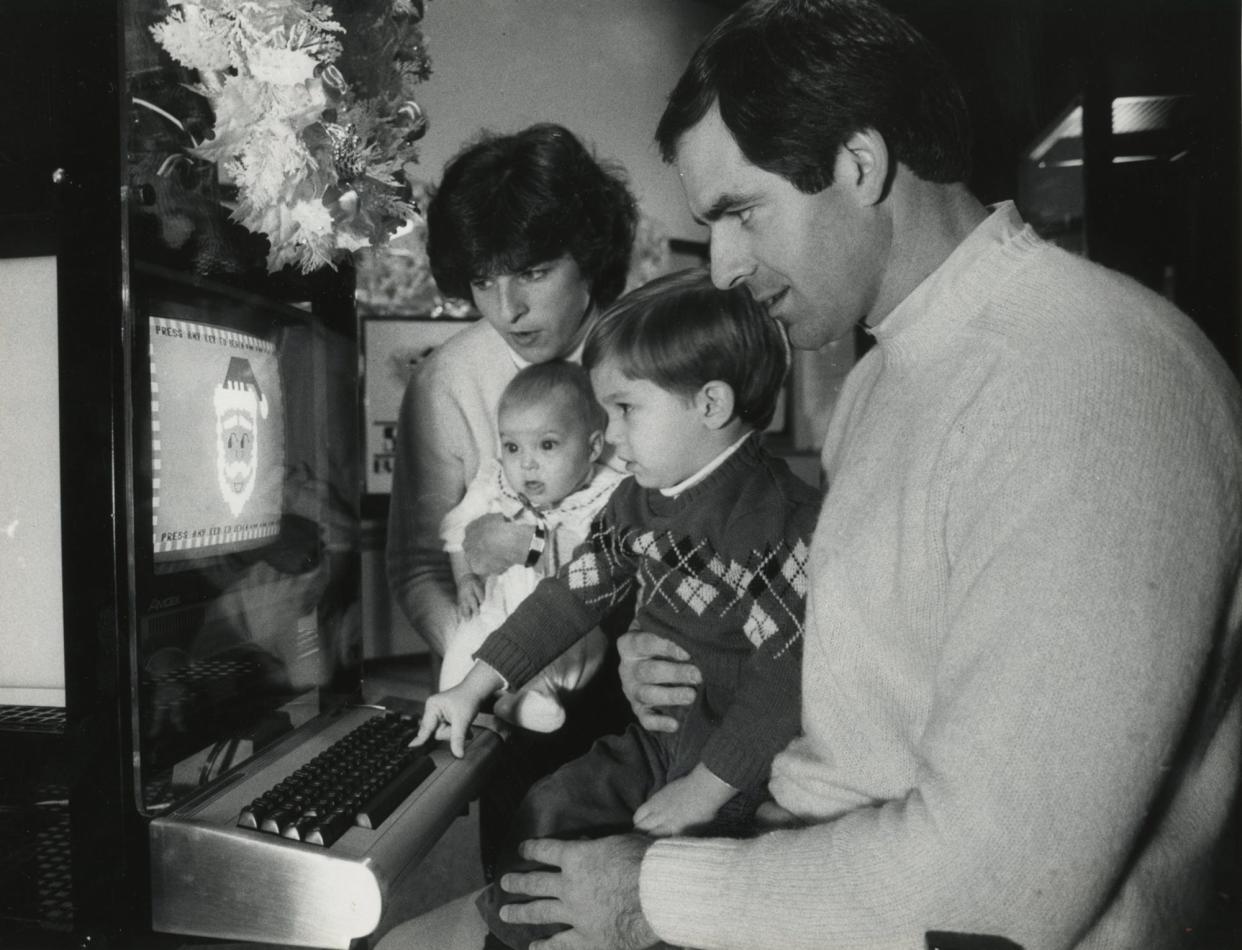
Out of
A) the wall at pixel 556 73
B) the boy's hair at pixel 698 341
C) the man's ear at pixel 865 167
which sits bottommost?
the boy's hair at pixel 698 341

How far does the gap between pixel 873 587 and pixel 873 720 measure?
156mm

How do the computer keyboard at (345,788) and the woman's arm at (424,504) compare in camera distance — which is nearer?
the computer keyboard at (345,788)

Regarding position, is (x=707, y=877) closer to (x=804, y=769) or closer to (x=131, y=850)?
(x=804, y=769)

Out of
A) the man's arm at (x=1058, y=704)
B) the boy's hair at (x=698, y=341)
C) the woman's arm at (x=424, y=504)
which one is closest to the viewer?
the man's arm at (x=1058, y=704)

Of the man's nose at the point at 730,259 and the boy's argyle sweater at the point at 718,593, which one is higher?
the man's nose at the point at 730,259

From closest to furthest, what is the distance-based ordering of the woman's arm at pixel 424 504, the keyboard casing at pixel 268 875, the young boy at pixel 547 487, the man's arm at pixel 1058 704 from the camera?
the man's arm at pixel 1058 704 < the keyboard casing at pixel 268 875 < the young boy at pixel 547 487 < the woman's arm at pixel 424 504

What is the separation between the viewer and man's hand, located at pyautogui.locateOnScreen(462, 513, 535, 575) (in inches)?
59.6

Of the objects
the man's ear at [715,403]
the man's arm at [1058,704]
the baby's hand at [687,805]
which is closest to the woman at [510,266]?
the man's ear at [715,403]

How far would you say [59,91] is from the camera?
1.01 meters

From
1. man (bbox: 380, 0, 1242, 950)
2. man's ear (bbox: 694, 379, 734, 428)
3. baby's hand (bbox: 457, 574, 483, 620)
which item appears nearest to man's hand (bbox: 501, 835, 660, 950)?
Answer: man (bbox: 380, 0, 1242, 950)

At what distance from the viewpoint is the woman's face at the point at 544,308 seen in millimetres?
1491

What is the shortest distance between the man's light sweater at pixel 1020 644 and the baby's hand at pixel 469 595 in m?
0.63

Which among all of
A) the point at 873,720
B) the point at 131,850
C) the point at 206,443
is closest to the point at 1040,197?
the point at 873,720

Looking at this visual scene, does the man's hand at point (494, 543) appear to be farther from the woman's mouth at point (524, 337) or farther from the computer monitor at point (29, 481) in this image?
the computer monitor at point (29, 481)
